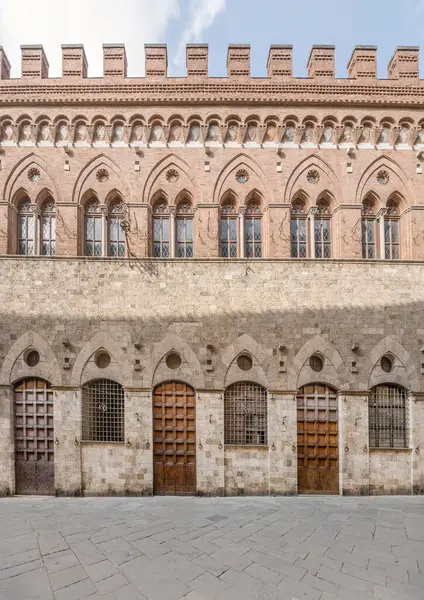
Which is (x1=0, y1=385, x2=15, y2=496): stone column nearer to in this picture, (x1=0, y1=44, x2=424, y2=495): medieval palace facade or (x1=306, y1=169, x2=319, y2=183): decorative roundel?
(x1=0, y1=44, x2=424, y2=495): medieval palace facade

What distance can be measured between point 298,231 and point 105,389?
7308mm

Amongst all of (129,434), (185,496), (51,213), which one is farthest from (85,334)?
(185,496)

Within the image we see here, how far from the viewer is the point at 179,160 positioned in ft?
36.6

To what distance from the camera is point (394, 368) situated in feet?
33.7

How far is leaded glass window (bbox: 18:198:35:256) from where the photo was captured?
1121cm

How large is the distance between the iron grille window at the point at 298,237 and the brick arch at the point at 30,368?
24.8ft

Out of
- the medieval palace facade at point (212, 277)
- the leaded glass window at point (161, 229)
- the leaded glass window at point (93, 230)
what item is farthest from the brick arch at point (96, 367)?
the leaded glass window at point (161, 229)

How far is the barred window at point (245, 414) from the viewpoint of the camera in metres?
10.1

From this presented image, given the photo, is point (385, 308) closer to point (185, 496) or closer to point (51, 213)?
point (185, 496)

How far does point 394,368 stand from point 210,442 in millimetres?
5426

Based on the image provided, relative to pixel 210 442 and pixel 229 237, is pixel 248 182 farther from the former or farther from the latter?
pixel 210 442

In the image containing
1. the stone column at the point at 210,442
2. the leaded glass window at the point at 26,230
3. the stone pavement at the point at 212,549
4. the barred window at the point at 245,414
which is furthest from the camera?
the leaded glass window at the point at 26,230

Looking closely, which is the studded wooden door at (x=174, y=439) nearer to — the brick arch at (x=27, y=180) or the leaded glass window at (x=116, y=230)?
the leaded glass window at (x=116, y=230)

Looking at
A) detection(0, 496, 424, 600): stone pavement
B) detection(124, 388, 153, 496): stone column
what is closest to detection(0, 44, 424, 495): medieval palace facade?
detection(124, 388, 153, 496): stone column
